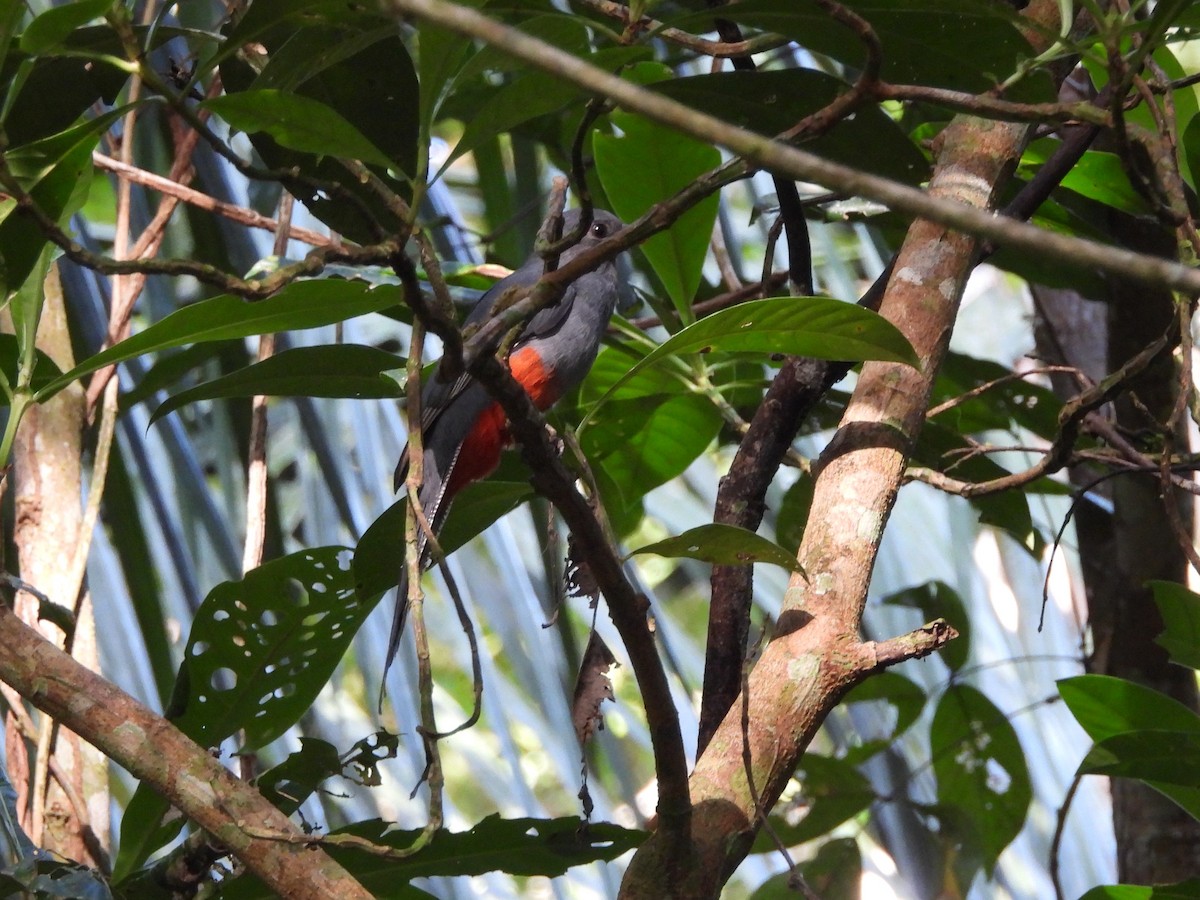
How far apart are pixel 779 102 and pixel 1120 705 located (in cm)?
92

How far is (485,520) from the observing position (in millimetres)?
1458

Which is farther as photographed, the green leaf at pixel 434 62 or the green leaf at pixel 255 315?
the green leaf at pixel 255 315

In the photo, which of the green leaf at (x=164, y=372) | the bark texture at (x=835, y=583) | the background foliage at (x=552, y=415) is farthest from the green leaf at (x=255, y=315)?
the bark texture at (x=835, y=583)

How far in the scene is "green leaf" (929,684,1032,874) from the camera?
2.25 m

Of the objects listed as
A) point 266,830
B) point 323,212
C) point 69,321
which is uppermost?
point 69,321

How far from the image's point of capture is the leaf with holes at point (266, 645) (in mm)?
1443

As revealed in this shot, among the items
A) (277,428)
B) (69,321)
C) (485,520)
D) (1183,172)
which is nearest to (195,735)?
(485,520)

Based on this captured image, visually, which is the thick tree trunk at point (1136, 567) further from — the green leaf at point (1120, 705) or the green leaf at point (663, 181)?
the green leaf at point (663, 181)

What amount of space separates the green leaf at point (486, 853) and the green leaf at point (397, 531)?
291mm

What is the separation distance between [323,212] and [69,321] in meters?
1.01

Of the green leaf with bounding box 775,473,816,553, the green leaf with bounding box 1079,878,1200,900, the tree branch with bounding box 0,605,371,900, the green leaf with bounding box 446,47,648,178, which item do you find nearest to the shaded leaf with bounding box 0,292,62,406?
the tree branch with bounding box 0,605,371,900

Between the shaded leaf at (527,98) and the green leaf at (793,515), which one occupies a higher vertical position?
the green leaf at (793,515)

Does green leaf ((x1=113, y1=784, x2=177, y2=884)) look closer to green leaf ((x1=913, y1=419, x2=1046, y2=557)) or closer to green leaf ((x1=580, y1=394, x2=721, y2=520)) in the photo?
green leaf ((x1=580, y1=394, x2=721, y2=520))

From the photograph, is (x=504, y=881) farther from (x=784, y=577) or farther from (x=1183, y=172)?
(x=1183, y=172)
